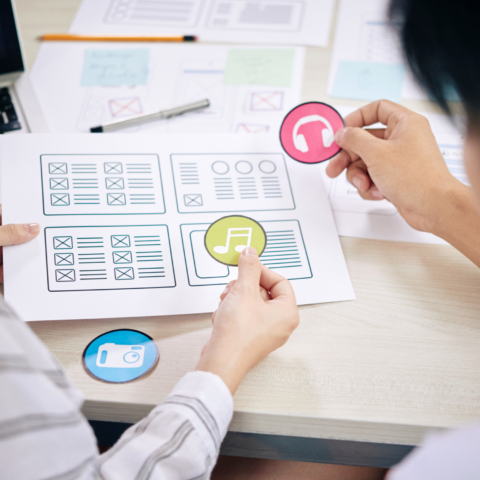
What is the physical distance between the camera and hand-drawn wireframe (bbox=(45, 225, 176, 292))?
53 centimetres

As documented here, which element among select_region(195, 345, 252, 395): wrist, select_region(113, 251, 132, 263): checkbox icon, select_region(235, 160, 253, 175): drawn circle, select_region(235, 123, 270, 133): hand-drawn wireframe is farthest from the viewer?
select_region(235, 123, 270, 133): hand-drawn wireframe

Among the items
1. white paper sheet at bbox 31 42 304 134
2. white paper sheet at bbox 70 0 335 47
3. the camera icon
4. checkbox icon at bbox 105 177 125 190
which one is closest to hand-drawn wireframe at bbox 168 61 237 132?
white paper sheet at bbox 31 42 304 134

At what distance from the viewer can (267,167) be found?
67cm

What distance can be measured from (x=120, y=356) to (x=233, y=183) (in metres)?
0.28

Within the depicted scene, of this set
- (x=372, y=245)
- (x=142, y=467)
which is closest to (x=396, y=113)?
(x=372, y=245)

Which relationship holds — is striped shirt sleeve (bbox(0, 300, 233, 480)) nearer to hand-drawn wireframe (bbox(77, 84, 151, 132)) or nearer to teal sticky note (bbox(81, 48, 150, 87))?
hand-drawn wireframe (bbox(77, 84, 151, 132))

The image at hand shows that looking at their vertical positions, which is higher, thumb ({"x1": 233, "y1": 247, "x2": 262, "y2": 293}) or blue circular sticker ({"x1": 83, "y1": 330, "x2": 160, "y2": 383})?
thumb ({"x1": 233, "y1": 247, "x2": 262, "y2": 293})

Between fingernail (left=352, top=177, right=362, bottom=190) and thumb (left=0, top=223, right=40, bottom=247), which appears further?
fingernail (left=352, top=177, right=362, bottom=190)

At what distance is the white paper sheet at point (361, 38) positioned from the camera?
903mm

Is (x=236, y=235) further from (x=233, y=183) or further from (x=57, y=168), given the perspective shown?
(x=57, y=168)

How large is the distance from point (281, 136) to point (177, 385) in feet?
1.32

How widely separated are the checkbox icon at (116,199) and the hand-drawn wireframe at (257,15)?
56 cm

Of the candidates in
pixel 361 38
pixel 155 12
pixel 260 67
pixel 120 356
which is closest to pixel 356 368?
pixel 120 356

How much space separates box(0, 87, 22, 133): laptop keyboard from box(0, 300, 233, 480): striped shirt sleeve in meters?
0.48
